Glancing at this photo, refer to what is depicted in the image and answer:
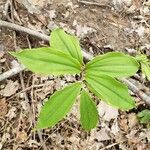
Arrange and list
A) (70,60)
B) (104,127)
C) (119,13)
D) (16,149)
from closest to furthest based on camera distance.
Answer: (70,60) → (16,149) → (104,127) → (119,13)

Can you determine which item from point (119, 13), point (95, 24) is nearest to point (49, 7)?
point (95, 24)

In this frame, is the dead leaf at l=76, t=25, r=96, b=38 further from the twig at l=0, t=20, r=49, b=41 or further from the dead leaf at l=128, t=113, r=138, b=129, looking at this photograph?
the dead leaf at l=128, t=113, r=138, b=129

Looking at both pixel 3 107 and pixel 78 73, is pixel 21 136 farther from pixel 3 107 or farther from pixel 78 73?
pixel 78 73

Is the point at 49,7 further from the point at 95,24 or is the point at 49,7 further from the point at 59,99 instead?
the point at 59,99

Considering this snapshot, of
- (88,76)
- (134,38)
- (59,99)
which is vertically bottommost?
(59,99)

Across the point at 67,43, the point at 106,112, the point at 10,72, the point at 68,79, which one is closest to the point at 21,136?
the point at 10,72

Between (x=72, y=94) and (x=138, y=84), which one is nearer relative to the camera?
(x=72, y=94)
